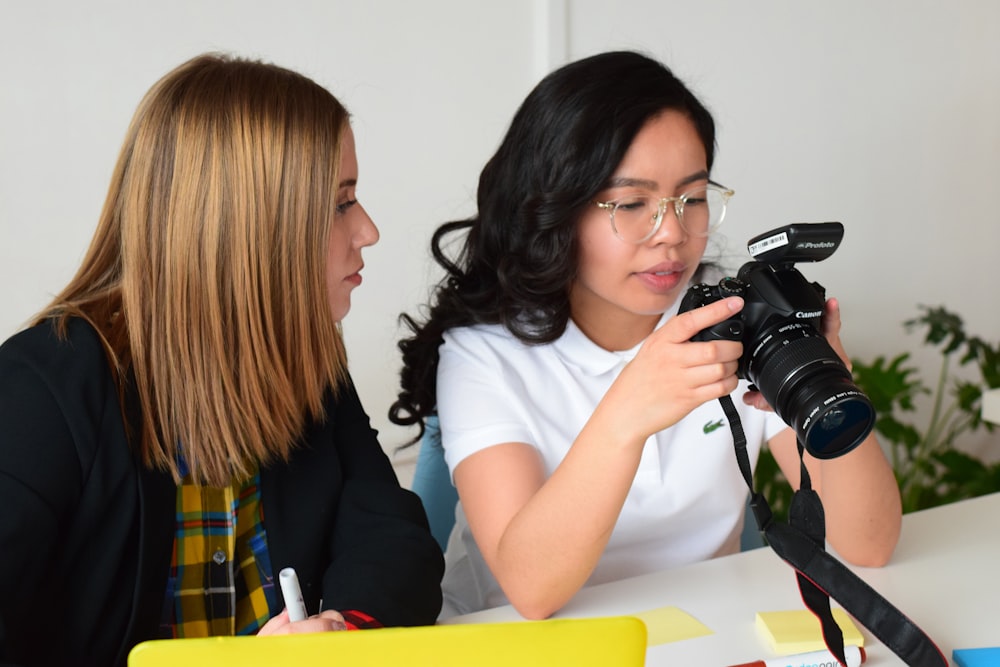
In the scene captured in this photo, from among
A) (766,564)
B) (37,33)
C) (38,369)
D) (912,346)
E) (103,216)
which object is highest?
(37,33)

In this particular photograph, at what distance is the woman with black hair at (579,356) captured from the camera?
3.80ft

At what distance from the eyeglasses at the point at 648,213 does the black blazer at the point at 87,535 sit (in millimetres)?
487

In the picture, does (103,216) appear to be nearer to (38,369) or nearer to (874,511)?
(38,369)

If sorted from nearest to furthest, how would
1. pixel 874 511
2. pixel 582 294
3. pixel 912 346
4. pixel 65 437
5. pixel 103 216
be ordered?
pixel 65 437
pixel 103 216
pixel 874 511
pixel 582 294
pixel 912 346

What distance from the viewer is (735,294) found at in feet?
3.24

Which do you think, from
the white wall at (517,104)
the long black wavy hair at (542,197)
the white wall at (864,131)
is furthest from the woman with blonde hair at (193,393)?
the white wall at (864,131)

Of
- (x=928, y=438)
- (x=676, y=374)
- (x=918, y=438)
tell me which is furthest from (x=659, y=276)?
(x=928, y=438)

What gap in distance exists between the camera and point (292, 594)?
879 mm

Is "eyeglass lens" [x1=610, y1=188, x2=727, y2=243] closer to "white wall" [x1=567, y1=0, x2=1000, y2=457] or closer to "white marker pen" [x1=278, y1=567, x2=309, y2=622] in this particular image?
"white marker pen" [x1=278, y1=567, x2=309, y2=622]

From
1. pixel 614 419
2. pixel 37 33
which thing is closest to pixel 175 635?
pixel 614 419

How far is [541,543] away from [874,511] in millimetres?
404

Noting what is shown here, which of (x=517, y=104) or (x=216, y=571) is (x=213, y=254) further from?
(x=517, y=104)

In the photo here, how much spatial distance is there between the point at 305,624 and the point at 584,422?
1.92ft

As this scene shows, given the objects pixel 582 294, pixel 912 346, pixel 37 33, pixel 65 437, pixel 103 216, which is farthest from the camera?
pixel 912 346
